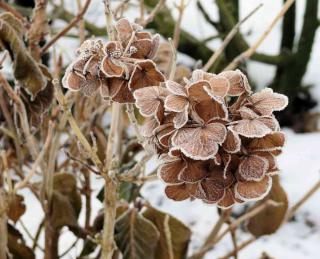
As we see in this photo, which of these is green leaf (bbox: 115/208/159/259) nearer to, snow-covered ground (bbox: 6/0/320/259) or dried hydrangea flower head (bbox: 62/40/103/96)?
snow-covered ground (bbox: 6/0/320/259)

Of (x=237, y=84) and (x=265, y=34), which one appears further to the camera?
(x=265, y=34)

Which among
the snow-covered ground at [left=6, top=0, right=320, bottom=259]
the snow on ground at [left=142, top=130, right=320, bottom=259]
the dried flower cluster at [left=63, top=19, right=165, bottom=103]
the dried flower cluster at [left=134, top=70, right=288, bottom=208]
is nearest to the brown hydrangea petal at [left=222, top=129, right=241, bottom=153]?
the dried flower cluster at [left=134, top=70, right=288, bottom=208]

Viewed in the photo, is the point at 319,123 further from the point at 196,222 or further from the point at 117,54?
the point at 117,54

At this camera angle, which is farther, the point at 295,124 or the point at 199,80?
the point at 295,124

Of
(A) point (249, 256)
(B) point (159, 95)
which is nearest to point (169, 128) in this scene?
(B) point (159, 95)

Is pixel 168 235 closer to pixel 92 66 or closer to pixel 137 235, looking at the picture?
pixel 137 235

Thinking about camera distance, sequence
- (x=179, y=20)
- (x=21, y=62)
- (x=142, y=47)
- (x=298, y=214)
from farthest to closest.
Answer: (x=298, y=214), (x=179, y=20), (x=21, y=62), (x=142, y=47)

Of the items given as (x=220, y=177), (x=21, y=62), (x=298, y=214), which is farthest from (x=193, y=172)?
(x=298, y=214)

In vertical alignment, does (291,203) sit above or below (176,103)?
below
